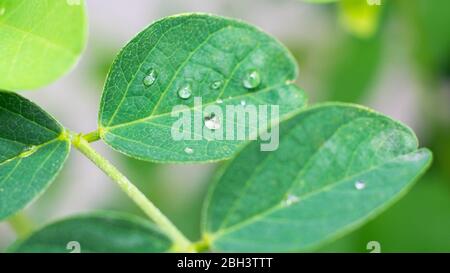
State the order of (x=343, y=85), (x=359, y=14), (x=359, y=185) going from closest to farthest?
1. (x=359, y=185)
2. (x=359, y=14)
3. (x=343, y=85)

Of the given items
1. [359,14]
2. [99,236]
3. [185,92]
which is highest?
[359,14]

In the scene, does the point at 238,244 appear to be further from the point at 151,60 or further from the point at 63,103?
the point at 63,103

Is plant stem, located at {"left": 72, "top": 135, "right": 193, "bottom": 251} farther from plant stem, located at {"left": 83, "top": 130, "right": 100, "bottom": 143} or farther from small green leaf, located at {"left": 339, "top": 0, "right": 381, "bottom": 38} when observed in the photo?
small green leaf, located at {"left": 339, "top": 0, "right": 381, "bottom": 38}

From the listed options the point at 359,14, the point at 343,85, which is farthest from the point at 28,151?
the point at 343,85

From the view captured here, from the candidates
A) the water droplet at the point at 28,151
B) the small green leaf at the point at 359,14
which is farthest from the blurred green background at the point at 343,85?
the water droplet at the point at 28,151

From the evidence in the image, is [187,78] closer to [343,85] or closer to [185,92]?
[185,92]
